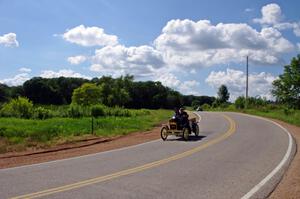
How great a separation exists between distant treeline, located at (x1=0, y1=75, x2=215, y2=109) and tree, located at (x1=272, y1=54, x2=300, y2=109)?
41.2m

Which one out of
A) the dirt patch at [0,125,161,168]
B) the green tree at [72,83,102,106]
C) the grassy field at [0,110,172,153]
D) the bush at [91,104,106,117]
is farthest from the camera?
the green tree at [72,83,102,106]

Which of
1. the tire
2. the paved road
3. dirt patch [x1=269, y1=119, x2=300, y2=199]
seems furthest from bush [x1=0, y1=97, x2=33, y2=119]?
dirt patch [x1=269, y1=119, x2=300, y2=199]

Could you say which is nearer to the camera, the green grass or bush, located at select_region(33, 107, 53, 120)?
bush, located at select_region(33, 107, 53, 120)

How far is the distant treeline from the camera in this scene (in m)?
120

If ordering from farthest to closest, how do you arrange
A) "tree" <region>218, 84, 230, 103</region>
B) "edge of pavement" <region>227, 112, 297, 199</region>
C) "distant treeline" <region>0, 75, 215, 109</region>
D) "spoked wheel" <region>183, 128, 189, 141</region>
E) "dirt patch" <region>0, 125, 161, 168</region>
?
"tree" <region>218, 84, 230, 103</region> < "distant treeline" <region>0, 75, 215, 109</region> < "spoked wheel" <region>183, 128, 189, 141</region> < "dirt patch" <region>0, 125, 161, 168</region> < "edge of pavement" <region>227, 112, 297, 199</region>

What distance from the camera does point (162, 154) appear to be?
17.0 m

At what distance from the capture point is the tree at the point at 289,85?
3127 inches

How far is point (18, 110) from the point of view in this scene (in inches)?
1572

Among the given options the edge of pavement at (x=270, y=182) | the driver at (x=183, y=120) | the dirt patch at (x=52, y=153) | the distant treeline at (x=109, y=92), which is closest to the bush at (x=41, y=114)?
the dirt patch at (x=52, y=153)

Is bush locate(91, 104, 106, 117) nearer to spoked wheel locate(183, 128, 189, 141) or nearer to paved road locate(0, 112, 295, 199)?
spoked wheel locate(183, 128, 189, 141)

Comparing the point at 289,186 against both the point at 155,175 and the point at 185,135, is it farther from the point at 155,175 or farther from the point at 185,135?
the point at 185,135

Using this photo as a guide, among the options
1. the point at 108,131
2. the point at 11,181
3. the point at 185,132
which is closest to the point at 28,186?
the point at 11,181

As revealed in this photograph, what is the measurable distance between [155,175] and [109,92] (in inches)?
4299

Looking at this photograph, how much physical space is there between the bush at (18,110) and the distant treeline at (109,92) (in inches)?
2550
